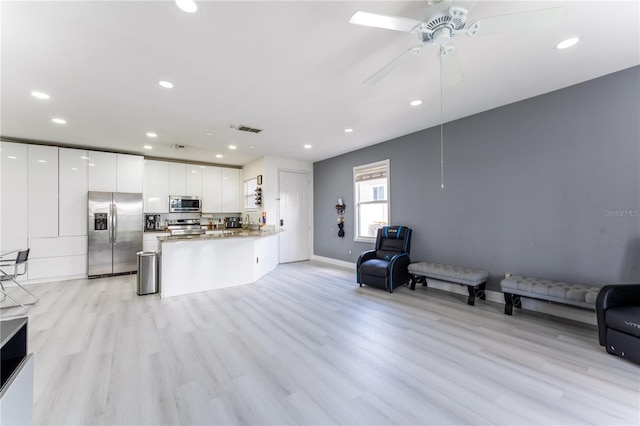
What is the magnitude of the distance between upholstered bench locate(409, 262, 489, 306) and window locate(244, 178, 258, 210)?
446cm

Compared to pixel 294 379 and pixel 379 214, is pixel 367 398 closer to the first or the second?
pixel 294 379

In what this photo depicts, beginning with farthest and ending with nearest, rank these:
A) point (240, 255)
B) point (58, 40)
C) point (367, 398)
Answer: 1. point (240, 255)
2. point (58, 40)
3. point (367, 398)

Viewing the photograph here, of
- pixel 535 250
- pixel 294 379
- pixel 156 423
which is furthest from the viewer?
pixel 535 250

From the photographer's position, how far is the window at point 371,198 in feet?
18.3

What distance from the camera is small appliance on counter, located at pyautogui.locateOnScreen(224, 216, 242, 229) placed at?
25.1ft

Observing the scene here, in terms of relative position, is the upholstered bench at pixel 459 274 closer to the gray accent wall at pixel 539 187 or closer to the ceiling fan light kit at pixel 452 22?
the gray accent wall at pixel 539 187

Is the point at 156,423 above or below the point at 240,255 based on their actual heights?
below

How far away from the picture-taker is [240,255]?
4828mm

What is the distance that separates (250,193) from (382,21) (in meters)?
6.20

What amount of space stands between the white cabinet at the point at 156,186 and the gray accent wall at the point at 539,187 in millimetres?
5747

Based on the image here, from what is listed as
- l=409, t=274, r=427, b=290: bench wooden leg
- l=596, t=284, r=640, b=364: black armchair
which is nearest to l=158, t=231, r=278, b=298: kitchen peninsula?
l=409, t=274, r=427, b=290: bench wooden leg

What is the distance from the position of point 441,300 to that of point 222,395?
10.7 ft

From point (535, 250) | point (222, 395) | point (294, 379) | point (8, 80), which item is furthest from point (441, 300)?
point (8, 80)

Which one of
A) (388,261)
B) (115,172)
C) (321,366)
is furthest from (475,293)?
(115,172)
